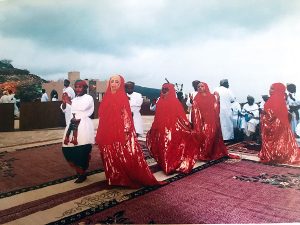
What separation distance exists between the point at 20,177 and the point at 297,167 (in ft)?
12.8

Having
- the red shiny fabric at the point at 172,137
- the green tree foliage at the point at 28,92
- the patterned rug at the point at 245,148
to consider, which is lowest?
the patterned rug at the point at 245,148

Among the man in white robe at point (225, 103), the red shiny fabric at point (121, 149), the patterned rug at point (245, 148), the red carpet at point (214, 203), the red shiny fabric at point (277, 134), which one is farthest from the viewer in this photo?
the man in white robe at point (225, 103)

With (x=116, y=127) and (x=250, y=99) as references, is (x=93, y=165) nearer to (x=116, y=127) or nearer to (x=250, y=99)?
(x=116, y=127)

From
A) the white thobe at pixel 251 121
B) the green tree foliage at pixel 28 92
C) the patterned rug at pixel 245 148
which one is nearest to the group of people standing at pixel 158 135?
the patterned rug at pixel 245 148

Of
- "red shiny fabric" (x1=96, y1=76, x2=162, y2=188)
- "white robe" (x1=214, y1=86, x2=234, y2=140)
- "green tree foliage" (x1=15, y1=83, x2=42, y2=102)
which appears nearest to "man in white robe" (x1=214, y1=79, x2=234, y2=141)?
"white robe" (x1=214, y1=86, x2=234, y2=140)

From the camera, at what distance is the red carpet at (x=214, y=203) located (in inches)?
112

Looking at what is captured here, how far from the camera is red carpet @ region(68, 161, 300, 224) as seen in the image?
2834 millimetres

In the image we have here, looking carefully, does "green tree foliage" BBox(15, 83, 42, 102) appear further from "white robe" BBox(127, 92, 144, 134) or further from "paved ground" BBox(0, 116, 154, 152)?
"white robe" BBox(127, 92, 144, 134)

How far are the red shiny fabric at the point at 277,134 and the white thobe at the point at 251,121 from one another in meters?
1.60

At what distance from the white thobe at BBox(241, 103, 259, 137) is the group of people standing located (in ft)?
5.19

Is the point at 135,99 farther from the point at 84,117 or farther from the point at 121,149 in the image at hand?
the point at 121,149

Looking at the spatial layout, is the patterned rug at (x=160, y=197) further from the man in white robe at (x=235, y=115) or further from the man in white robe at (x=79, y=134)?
the man in white robe at (x=235, y=115)

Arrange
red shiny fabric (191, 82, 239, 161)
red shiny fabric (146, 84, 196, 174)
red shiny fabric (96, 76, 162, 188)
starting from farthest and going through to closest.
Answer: red shiny fabric (191, 82, 239, 161) < red shiny fabric (146, 84, 196, 174) < red shiny fabric (96, 76, 162, 188)

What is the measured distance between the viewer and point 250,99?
22.8 ft
